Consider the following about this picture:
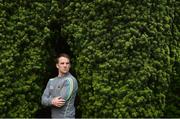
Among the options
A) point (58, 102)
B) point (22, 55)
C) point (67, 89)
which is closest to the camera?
point (58, 102)

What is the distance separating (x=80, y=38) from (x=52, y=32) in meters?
0.47

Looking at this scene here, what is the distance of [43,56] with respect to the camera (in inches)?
253

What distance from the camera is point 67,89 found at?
6.14m

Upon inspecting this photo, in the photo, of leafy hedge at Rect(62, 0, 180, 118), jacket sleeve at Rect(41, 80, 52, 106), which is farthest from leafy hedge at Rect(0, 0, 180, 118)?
jacket sleeve at Rect(41, 80, 52, 106)

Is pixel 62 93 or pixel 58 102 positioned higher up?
pixel 62 93

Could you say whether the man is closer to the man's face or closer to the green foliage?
the man's face

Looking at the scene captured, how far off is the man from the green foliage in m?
0.27

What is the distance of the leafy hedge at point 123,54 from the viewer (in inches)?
239

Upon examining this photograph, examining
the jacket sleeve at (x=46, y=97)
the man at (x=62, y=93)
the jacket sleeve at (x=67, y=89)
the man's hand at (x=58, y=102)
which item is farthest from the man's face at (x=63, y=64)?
the man's hand at (x=58, y=102)

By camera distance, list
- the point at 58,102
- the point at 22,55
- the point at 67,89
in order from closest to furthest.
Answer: the point at 58,102
the point at 67,89
the point at 22,55

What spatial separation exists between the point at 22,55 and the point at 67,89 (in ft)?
2.68

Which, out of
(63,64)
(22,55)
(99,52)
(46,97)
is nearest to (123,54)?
(99,52)

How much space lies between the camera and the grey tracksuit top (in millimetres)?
6098

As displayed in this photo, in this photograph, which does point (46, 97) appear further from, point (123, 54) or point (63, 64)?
point (123, 54)
